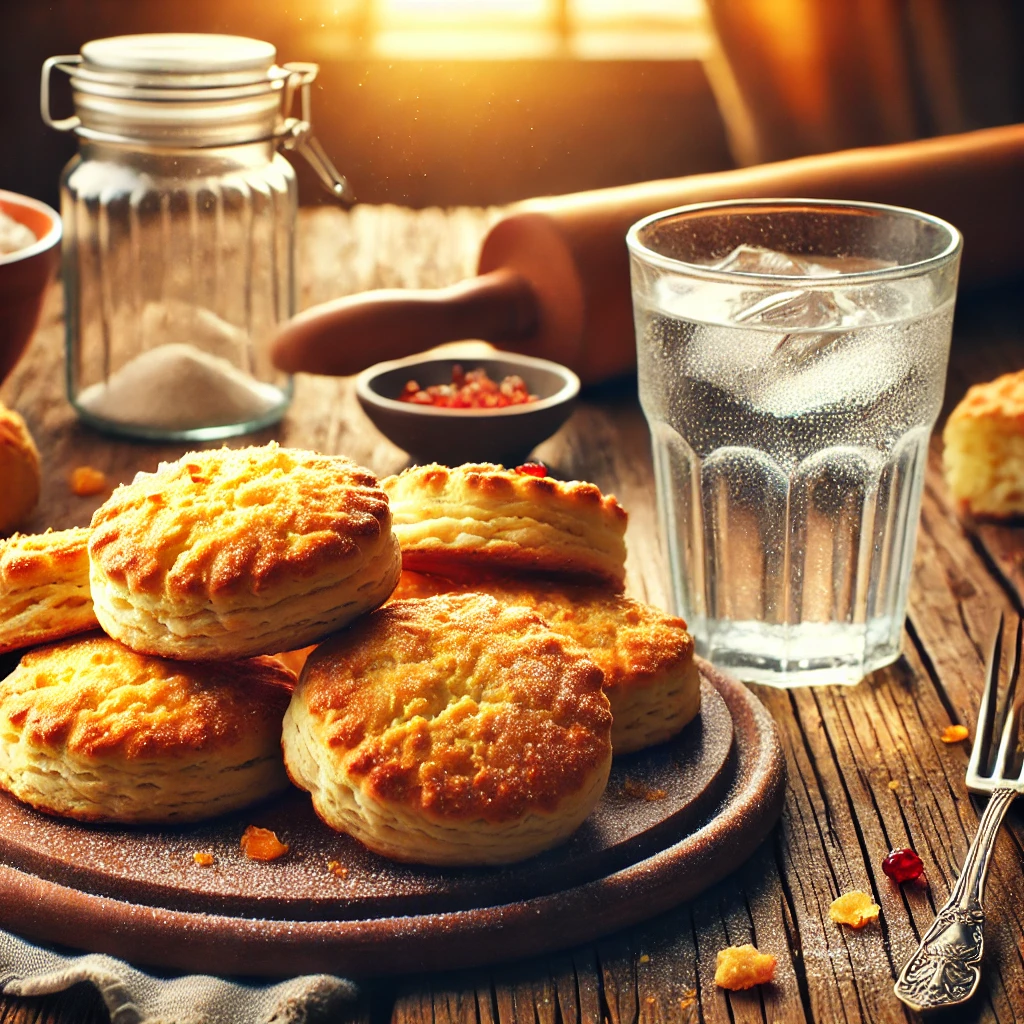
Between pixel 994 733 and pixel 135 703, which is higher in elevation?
pixel 135 703

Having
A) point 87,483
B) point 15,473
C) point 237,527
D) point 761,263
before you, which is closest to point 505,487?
point 237,527

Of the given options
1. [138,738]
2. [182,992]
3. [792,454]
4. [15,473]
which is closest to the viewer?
[182,992]

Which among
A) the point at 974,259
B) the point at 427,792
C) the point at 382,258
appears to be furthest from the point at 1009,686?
the point at 382,258

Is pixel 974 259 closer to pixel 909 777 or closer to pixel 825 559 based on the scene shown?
pixel 825 559

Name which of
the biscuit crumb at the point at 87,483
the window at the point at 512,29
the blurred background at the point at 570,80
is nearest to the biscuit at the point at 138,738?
the biscuit crumb at the point at 87,483

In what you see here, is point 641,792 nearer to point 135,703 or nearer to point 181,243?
point 135,703

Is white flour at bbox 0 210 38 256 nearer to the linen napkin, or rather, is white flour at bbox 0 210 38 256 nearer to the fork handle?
the linen napkin

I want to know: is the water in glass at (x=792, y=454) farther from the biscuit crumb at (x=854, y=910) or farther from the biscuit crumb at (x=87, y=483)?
the biscuit crumb at (x=87, y=483)

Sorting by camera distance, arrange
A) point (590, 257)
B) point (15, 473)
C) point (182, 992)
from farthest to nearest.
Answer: point (590, 257)
point (15, 473)
point (182, 992)
